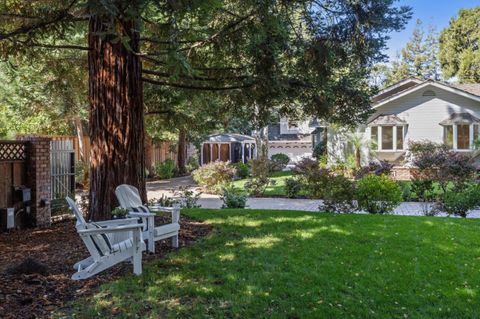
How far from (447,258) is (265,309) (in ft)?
8.97

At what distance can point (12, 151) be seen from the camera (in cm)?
717

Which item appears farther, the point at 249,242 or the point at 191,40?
the point at 191,40

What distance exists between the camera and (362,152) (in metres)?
20.2

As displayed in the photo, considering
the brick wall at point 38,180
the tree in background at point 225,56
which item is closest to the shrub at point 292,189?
the tree in background at point 225,56

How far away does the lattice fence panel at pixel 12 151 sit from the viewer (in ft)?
22.9

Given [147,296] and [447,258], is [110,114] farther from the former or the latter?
[447,258]

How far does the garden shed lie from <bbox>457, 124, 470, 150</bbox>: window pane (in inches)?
576

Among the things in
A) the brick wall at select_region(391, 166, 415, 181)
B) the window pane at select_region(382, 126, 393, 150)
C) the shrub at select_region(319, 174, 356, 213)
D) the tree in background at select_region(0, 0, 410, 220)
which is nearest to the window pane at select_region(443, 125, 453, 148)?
the window pane at select_region(382, 126, 393, 150)

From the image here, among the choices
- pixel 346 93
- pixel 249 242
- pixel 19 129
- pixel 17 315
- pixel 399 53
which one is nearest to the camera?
pixel 17 315

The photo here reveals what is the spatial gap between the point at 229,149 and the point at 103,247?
27329 mm

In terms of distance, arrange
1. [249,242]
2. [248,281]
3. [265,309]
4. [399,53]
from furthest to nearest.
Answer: [399,53]
[249,242]
[248,281]
[265,309]

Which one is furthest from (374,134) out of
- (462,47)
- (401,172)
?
(462,47)

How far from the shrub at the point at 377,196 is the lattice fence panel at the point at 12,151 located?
22.7ft

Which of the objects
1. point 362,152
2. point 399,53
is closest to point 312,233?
point 362,152
